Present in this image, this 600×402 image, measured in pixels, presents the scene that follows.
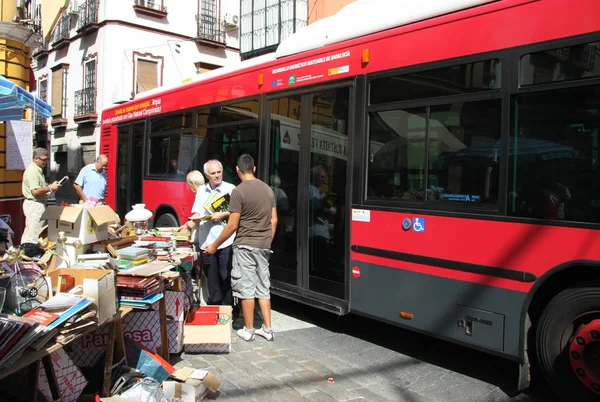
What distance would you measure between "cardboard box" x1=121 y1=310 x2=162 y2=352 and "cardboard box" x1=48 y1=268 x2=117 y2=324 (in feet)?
2.28

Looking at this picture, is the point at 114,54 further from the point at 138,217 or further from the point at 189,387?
the point at 189,387

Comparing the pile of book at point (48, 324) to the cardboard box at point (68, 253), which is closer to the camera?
the pile of book at point (48, 324)

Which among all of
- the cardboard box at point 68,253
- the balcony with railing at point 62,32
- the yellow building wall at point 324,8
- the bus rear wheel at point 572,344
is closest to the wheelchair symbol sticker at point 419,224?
the bus rear wheel at point 572,344

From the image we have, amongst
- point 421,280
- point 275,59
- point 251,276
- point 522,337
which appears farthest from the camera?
point 275,59

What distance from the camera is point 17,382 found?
301 cm

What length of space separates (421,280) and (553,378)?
47.1 inches

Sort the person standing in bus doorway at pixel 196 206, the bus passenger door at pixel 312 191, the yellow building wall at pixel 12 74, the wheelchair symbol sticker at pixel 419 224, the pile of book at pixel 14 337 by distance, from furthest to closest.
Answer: the yellow building wall at pixel 12 74 → the person standing in bus doorway at pixel 196 206 → the bus passenger door at pixel 312 191 → the wheelchair symbol sticker at pixel 419 224 → the pile of book at pixel 14 337

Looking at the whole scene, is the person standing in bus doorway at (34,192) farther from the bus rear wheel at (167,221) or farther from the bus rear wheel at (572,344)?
the bus rear wheel at (572,344)

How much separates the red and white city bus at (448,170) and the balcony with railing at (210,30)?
16236mm

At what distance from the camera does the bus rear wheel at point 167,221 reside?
7.79 m

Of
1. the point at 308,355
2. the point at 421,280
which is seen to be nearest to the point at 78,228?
the point at 308,355

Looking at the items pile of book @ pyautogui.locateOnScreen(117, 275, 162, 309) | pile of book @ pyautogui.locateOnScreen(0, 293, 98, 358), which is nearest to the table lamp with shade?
pile of book @ pyautogui.locateOnScreen(117, 275, 162, 309)

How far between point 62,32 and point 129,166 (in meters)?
16.7

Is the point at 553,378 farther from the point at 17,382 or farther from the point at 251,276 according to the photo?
the point at 17,382
